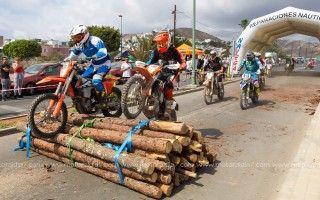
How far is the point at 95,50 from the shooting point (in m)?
6.47

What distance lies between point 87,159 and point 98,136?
1.44 feet

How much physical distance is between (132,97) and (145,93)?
0.29 m

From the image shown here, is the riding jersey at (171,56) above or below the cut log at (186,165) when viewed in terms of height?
above

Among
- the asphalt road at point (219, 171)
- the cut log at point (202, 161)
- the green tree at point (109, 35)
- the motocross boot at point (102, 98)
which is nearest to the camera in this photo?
the asphalt road at point (219, 171)

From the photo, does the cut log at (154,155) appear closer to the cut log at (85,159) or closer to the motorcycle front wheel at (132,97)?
the cut log at (85,159)

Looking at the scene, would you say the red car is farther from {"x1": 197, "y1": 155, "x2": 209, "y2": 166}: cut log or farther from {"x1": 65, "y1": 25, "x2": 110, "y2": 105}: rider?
{"x1": 197, "y1": 155, "x2": 209, "y2": 166}: cut log

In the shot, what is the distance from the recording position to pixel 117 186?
460 cm

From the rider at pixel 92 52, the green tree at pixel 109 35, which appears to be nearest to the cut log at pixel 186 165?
the rider at pixel 92 52

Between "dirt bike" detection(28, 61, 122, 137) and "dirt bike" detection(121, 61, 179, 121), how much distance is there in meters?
0.77

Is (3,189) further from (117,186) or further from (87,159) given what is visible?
(117,186)

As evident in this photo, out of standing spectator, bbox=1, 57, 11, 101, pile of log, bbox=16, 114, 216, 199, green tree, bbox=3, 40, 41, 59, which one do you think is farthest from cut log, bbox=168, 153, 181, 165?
green tree, bbox=3, 40, 41, 59

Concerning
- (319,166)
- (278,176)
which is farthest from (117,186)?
(319,166)

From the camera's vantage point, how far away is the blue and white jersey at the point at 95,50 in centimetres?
629

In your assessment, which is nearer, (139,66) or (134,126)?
(134,126)
